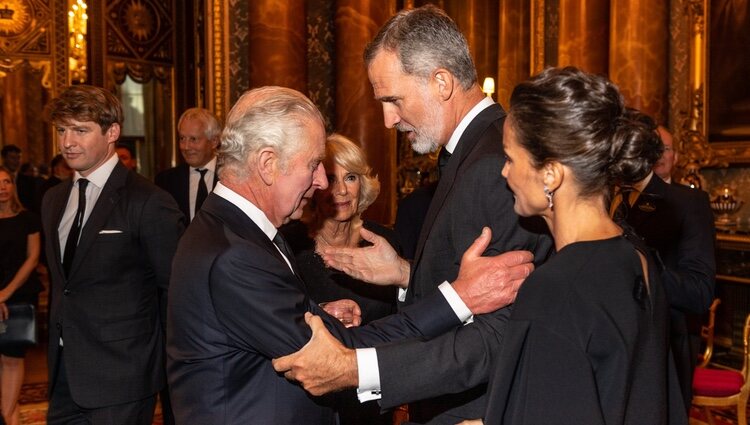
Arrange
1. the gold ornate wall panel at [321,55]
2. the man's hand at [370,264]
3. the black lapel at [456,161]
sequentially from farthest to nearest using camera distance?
the gold ornate wall panel at [321,55], the man's hand at [370,264], the black lapel at [456,161]

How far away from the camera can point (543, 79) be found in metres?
1.84

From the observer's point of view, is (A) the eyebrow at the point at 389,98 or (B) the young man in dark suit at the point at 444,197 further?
(A) the eyebrow at the point at 389,98

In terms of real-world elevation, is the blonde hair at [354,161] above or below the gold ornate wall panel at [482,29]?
below

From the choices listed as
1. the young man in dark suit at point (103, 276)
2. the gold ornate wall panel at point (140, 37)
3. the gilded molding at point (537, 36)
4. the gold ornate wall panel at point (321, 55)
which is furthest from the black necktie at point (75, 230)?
the gold ornate wall panel at point (140, 37)

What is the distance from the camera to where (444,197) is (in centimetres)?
237

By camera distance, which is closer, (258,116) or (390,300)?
(258,116)

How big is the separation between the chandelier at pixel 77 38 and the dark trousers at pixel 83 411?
426 inches

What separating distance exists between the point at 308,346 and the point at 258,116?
0.64 metres

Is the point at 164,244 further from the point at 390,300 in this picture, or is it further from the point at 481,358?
the point at 481,358

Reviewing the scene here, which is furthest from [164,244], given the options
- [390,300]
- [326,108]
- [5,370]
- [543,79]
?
[326,108]

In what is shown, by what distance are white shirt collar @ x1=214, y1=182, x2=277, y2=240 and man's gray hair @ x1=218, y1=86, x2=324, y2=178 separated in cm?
6

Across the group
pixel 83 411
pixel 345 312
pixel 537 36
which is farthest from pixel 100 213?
pixel 537 36

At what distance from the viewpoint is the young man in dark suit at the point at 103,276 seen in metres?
3.49

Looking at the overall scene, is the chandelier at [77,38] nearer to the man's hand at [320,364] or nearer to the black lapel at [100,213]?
the black lapel at [100,213]
